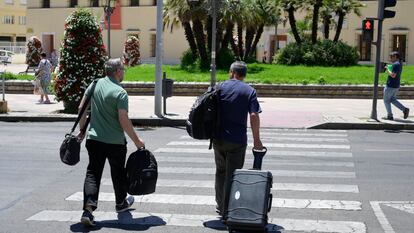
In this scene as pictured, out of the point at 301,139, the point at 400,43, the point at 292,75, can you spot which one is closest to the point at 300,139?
the point at 301,139

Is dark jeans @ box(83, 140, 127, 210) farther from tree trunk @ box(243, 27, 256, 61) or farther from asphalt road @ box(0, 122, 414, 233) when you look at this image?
tree trunk @ box(243, 27, 256, 61)

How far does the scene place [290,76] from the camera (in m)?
27.6

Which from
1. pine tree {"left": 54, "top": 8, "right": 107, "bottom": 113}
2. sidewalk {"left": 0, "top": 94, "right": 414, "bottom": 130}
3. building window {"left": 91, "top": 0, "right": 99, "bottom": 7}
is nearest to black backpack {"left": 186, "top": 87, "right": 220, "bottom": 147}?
sidewalk {"left": 0, "top": 94, "right": 414, "bottom": 130}

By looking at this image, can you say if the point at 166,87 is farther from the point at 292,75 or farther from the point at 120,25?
the point at 120,25

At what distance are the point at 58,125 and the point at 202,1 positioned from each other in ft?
50.4

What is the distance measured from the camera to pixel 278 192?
345 inches

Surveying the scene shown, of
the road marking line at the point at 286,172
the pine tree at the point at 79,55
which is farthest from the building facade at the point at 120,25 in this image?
the road marking line at the point at 286,172

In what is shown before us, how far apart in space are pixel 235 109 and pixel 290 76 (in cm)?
2106

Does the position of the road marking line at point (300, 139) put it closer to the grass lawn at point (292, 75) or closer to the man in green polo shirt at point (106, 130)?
the man in green polo shirt at point (106, 130)

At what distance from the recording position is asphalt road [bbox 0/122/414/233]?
715cm

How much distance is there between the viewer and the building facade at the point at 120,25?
180ft

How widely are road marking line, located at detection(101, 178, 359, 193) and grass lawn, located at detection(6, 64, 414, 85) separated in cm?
1611

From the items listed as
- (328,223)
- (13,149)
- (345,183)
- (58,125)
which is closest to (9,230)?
(328,223)

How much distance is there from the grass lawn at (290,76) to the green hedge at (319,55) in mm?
2161
